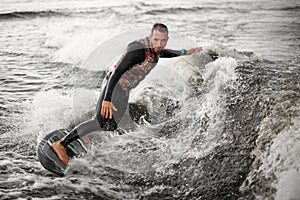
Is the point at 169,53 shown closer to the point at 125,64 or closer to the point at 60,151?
the point at 125,64

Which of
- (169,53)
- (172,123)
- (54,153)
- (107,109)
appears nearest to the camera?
(107,109)

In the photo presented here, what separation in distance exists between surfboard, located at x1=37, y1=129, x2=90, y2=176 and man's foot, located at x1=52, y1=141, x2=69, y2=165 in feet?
0.13

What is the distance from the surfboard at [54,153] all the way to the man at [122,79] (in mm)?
71

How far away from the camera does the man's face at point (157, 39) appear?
4.86m

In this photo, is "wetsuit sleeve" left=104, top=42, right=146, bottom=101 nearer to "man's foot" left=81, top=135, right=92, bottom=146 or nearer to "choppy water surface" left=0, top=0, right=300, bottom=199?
"man's foot" left=81, top=135, right=92, bottom=146

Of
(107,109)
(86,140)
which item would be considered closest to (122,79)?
(107,109)

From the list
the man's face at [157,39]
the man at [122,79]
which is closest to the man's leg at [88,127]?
the man at [122,79]

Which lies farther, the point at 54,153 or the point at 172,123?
the point at 172,123

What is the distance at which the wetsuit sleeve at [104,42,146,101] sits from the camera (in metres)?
4.85

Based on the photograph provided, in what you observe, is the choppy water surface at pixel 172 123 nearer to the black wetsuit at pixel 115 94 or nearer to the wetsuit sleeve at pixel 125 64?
the black wetsuit at pixel 115 94

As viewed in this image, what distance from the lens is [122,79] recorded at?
5168 millimetres

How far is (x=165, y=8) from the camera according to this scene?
21922 mm

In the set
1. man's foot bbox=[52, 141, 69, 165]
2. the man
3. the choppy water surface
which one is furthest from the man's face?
man's foot bbox=[52, 141, 69, 165]

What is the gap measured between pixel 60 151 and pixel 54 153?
0.09m
